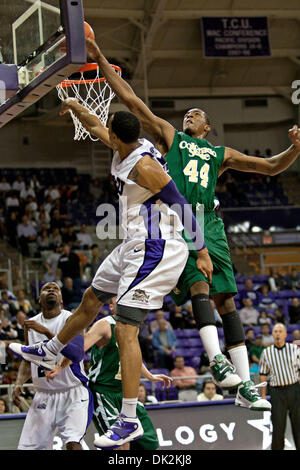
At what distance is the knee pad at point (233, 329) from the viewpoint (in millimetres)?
5918

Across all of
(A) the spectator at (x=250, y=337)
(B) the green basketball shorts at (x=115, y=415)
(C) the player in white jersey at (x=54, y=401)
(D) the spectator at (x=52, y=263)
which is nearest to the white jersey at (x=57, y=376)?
(C) the player in white jersey at (x=54, y=401)

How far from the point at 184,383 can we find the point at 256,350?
1958 mm

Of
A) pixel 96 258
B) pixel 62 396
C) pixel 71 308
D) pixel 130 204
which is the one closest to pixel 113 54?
pixel 96 258

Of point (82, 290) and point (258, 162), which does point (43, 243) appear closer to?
point (82, 290)

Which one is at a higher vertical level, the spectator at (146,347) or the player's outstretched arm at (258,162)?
the player's outstretched arm at (258,162)

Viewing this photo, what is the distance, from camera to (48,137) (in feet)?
83.1

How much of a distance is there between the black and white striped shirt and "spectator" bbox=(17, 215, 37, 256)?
940cm

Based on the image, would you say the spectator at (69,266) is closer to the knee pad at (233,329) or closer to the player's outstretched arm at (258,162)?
the player's outstretched arm at (258,162)

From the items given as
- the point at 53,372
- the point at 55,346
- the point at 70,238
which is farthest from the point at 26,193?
the point at 55,346

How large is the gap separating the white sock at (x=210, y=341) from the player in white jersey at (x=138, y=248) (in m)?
0.42

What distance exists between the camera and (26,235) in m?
19.5

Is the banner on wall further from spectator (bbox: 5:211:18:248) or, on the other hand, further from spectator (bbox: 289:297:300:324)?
spectator (bbox: 289:297:300:324)

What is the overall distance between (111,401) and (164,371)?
16.2 feet
